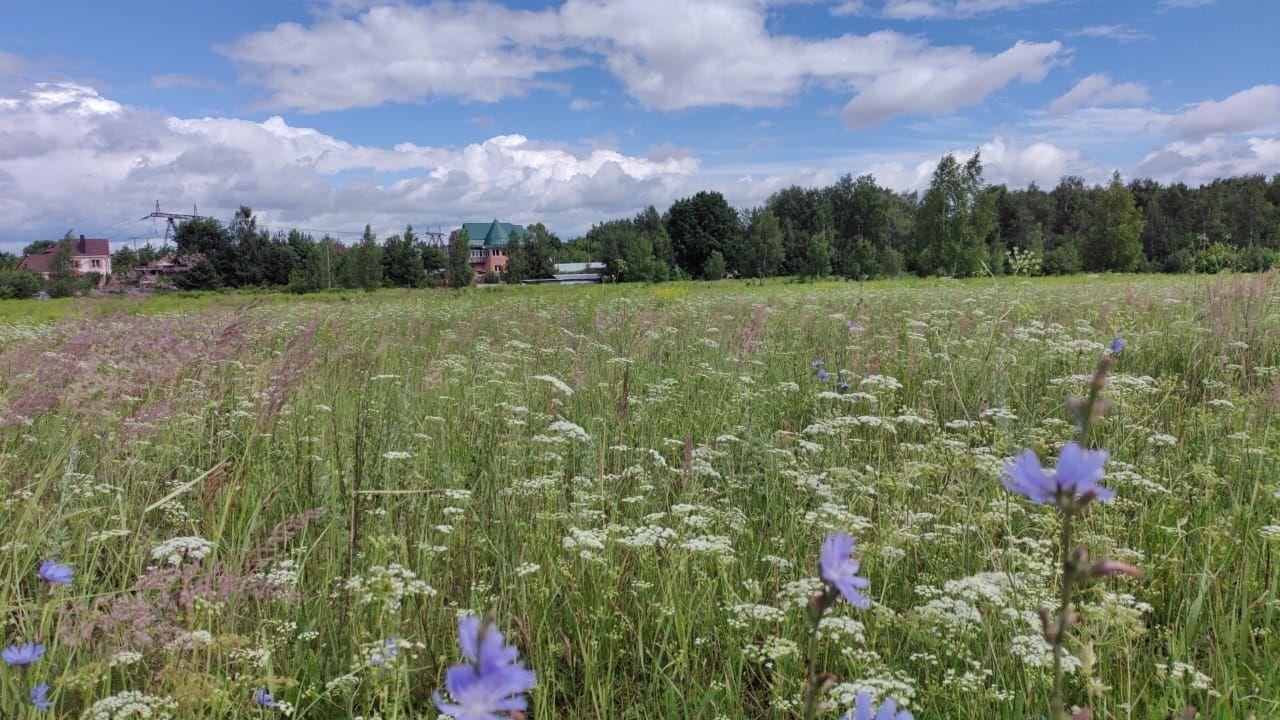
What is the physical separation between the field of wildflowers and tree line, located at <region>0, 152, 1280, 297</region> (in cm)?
3058

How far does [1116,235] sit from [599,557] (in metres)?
56.7

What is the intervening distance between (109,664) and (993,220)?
55292 mm

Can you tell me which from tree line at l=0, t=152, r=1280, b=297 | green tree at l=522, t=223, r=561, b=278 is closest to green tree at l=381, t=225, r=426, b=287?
tree line at l=0, t=152, r=1280, b=297

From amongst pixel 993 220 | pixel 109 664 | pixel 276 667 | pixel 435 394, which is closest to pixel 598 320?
pixel 435 394

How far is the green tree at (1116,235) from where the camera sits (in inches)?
1859

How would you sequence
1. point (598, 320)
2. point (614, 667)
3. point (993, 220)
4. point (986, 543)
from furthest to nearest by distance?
point (993, 220) → point (598, 320) → point (986, 543) → point (614, 667)

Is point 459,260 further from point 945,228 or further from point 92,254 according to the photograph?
point 92,254

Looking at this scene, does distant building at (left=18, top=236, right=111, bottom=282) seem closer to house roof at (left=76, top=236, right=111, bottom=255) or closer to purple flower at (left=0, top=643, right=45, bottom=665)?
house roof at (left=76, top=236, right=111, bottom=255)

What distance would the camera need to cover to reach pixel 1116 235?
4750cm

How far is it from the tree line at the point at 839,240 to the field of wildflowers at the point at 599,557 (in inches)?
1204

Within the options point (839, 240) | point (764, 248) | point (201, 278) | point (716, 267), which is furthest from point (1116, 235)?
point (201, 278)

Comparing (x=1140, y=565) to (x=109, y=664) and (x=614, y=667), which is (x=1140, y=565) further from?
→ (x=109, y=664)

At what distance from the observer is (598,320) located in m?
7.19

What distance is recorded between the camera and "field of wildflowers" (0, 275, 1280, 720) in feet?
6.32
